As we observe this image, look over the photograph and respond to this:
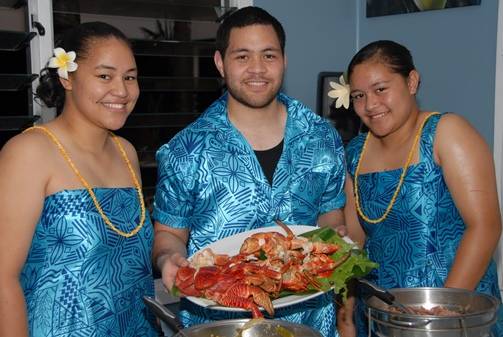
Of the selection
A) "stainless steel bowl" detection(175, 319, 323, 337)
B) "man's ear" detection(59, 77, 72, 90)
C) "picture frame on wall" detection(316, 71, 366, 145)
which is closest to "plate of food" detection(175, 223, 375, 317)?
"stainless steel bowl" detection(175, 319, 323, 337)

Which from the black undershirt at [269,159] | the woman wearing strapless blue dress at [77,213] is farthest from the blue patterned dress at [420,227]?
the woman wearing strapless blue dress at [77,213]

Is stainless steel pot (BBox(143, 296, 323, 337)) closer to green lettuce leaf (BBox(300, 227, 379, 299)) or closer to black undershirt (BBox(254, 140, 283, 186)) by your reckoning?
green lettuce leaf (BBox(300, 227, 379, 299))

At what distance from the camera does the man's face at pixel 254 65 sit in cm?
218

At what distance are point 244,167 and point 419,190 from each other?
55 cm

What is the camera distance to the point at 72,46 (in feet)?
6.52

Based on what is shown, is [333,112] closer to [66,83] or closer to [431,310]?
[66,83]

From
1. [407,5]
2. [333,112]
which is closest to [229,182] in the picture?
[333,112]

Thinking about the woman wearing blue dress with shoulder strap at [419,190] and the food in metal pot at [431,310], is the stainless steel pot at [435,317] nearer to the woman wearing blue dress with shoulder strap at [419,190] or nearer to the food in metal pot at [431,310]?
the food in metal pot at [431,310]

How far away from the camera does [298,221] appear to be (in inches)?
87.9

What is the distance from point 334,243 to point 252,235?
0.22 meters

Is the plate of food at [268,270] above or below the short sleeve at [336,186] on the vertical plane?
below

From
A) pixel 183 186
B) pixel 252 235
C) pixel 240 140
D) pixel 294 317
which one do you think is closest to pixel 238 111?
pixel 240 140

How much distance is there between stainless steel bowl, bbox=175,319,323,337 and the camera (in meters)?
1.45

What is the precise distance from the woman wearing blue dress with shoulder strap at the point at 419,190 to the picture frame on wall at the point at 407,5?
1.52 m
